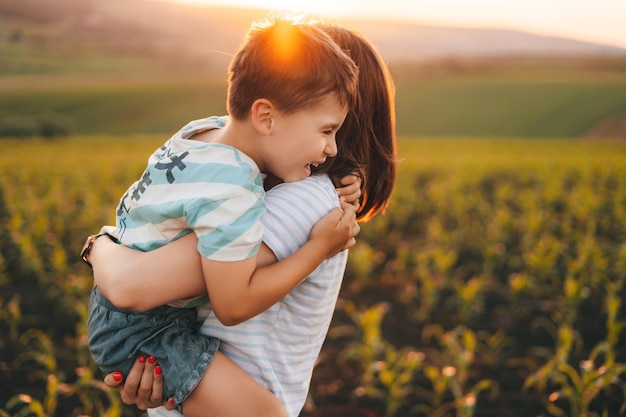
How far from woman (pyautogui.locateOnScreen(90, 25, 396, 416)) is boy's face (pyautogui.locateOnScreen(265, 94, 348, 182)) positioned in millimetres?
55

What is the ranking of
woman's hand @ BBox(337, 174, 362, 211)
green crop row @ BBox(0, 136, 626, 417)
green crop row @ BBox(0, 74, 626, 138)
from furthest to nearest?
green crop row @ BBox(0, 74, 626, 138), green crop row @ BBox(0, 136, 626, 417), woman's hand @ BBox(337, 174, 362, 211)

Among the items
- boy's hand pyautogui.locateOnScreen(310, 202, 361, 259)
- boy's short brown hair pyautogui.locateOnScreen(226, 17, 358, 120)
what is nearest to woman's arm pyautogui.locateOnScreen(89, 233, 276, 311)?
boy's hand pyautogui.locateOnScreen(310, 202, 361, 259)

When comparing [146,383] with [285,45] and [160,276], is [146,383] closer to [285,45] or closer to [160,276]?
[160,276]

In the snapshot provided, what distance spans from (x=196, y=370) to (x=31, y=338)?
314 centimetres

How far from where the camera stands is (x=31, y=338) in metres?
4.12

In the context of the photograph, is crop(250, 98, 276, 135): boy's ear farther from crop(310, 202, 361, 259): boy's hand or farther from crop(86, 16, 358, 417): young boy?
crop(310, 202, 361, 259): boy's hand

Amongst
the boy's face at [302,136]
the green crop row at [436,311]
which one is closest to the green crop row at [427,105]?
the green crop row at [436,311]

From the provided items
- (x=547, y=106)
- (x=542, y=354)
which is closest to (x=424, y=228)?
(x=542, y=354)

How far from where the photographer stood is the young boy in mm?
1366

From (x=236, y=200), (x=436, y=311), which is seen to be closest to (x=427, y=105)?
(x=436, y=311)

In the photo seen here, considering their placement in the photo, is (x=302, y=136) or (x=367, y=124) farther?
(x=367, y=124)

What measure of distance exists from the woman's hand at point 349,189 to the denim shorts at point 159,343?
51 cm

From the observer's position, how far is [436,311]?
4715 mm

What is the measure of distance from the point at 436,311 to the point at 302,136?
347cm
